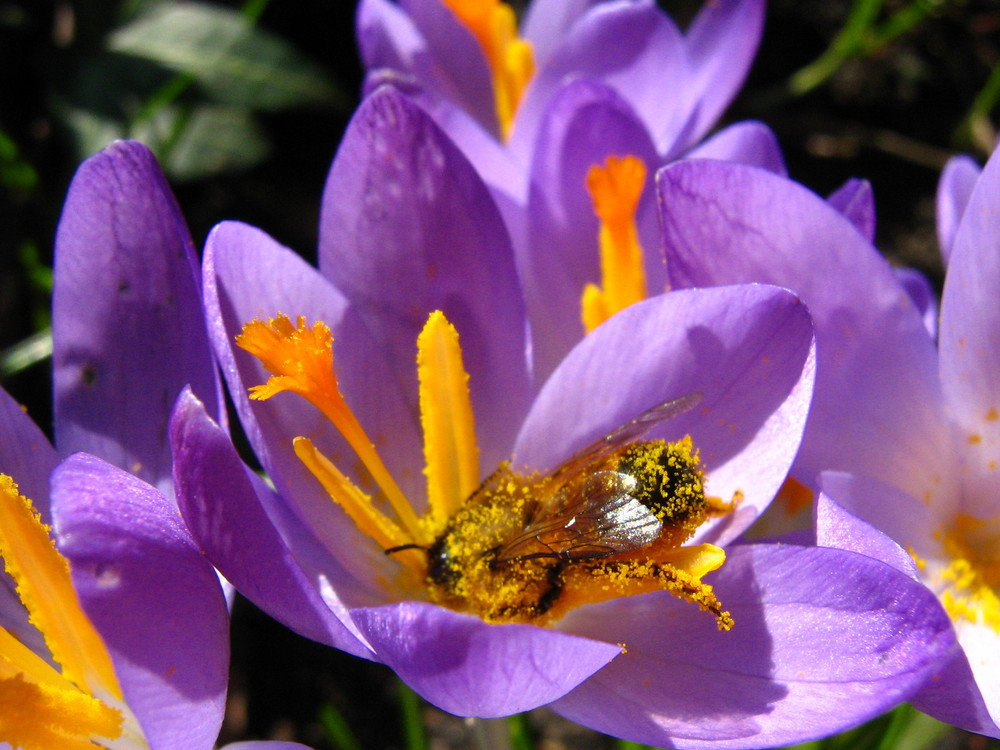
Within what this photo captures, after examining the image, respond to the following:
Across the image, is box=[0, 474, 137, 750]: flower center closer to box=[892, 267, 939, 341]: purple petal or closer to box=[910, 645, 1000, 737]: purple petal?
box=[910, 645, 1000, 737]: purple petal

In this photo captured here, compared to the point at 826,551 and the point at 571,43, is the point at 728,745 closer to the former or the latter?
the point at 826,551

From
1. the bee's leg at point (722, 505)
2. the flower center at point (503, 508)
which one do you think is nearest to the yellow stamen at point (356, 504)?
the flower center at point (503, 508)

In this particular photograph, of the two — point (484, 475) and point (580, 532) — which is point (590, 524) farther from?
point (484, 475)

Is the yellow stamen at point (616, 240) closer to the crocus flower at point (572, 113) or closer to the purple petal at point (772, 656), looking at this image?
the crocus flower at point (572, 113)

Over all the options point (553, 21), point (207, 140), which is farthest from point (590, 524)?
point (207, 140)

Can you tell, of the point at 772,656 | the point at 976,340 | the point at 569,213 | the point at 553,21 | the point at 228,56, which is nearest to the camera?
the point at 772,656

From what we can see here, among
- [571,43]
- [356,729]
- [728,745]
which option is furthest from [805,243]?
[356,729]
